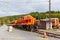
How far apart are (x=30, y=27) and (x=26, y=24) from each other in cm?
393

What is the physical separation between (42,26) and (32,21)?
4387mm

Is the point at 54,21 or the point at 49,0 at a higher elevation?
the point at 49,0

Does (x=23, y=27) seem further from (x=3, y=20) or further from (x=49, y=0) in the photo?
(x=3, y=20)

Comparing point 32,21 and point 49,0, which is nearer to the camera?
point 49,0

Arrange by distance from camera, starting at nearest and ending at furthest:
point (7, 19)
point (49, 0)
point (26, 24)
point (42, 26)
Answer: point (49, 0), point (26, 24), point (42, 26), point (7, 19)

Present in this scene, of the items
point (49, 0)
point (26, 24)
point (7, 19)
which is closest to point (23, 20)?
point (26, 24)

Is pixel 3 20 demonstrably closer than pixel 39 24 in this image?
No

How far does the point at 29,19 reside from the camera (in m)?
55.4

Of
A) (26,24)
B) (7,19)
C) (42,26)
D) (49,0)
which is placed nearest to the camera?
(49,0)

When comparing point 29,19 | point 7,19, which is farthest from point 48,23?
point 7,19

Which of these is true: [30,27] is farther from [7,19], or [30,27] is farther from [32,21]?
[7,19]

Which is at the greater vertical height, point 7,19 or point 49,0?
point 49,0

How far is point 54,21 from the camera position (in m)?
62.1

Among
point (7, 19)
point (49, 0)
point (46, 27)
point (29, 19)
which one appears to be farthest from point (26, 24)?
point (7, 19)
